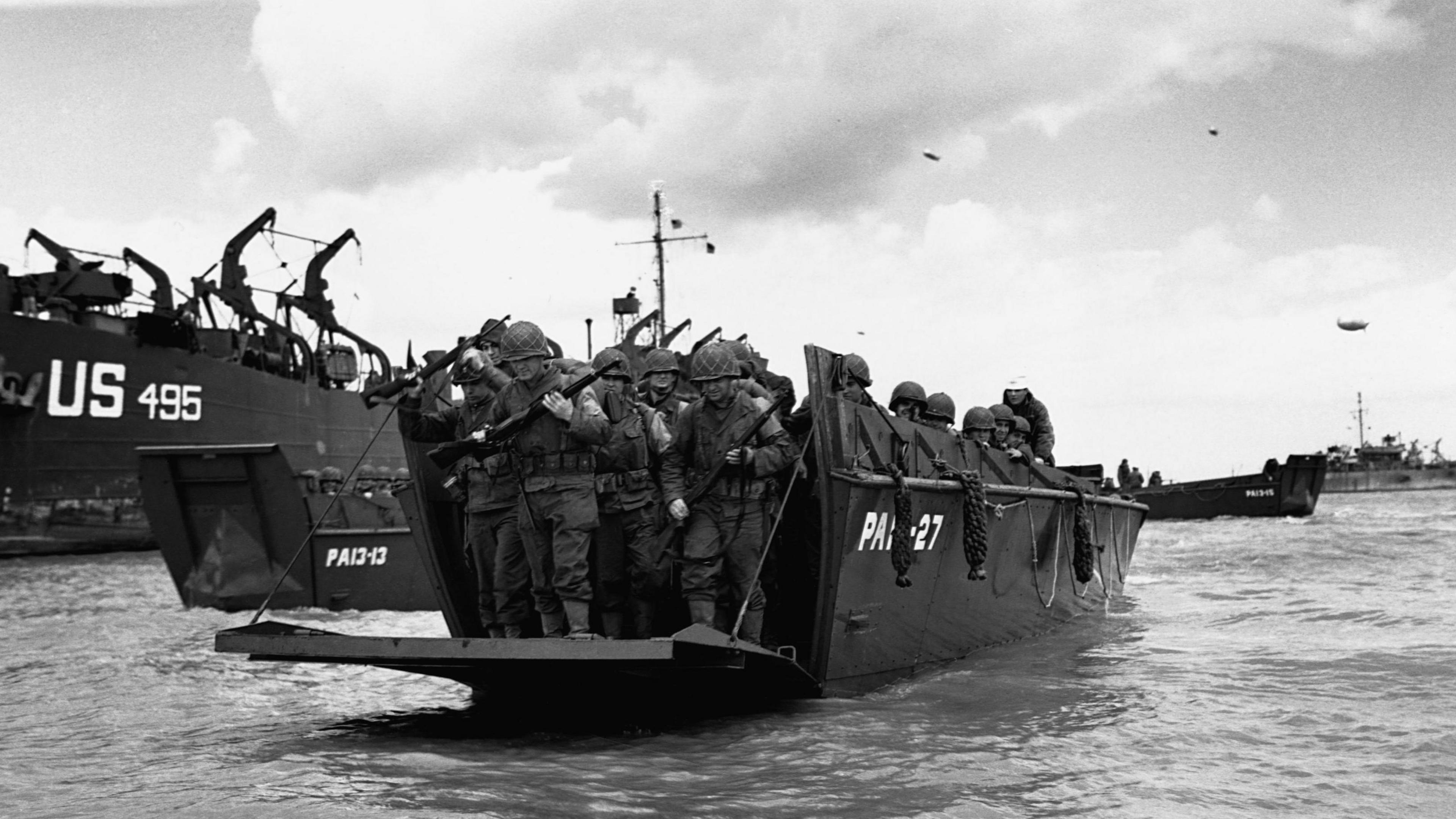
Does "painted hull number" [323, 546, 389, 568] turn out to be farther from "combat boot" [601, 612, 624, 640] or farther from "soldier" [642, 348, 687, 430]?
"combat boot" [601, 612, 624, 640]

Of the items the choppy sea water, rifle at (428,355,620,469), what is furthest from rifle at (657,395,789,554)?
the choppy sea water

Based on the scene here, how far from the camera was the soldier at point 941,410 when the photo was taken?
29.6 feet

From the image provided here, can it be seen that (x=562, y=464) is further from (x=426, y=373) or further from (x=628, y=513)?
(x=426, y=373)

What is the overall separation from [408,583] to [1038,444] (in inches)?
243

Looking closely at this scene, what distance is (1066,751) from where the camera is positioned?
5668 mm

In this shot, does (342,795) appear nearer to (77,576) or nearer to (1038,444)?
(1038,444)

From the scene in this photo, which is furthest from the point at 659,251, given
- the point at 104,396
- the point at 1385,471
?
the point at 1385,471

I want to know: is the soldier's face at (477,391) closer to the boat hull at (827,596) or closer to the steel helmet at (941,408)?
the boat hull at (827,596)

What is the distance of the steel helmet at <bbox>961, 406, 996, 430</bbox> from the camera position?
9723 millimetres

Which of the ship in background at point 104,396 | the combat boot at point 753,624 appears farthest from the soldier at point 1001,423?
the ship in background at point 104,396

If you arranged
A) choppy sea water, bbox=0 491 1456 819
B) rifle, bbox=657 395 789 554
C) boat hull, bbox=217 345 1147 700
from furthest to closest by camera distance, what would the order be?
rifle, bbox=657 395 789 554, boat hull, bbox=217 345 1147 700, choppy sea water, bbox=0 491 1456 819

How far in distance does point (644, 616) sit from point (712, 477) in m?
0.84

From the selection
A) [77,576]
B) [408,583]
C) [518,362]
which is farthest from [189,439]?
[518,362]

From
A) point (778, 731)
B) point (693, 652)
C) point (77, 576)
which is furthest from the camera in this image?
point (77, 576)
